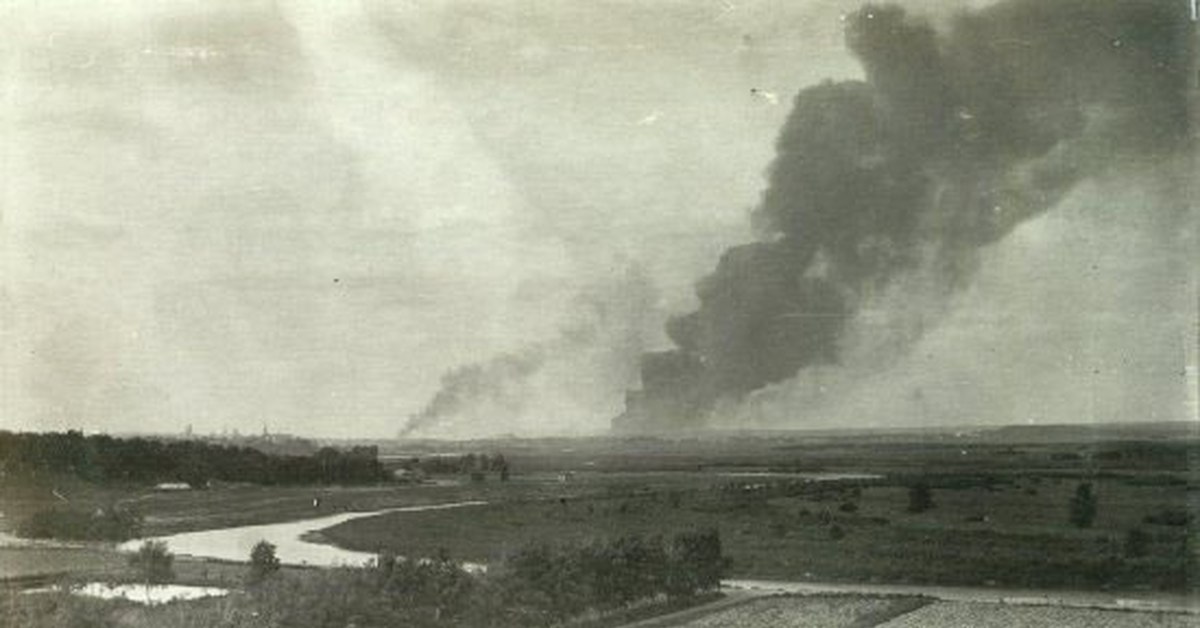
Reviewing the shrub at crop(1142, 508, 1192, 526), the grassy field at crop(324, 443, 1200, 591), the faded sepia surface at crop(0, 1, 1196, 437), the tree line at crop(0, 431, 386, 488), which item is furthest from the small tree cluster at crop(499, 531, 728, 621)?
the shrub at crop(1142, 508, 1192, 526)

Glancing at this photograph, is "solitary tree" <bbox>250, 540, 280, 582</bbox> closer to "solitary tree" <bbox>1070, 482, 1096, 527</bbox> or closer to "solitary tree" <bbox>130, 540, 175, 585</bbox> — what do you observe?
"solitary tree" <bbox>130, 540, 175, 585</bbox>

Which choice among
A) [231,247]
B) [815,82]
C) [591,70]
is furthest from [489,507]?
[815,82]

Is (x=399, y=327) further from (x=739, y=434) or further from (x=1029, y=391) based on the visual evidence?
(x=1029, y=391)

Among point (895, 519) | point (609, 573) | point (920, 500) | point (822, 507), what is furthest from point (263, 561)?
point (920, 500)

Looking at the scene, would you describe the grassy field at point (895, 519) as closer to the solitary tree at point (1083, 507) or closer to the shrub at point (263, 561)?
the solitary tree at point (1083, 507)

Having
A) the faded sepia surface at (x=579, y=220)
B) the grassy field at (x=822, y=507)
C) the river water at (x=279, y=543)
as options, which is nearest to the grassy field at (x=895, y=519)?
the grassy field at (x=822, y=507)

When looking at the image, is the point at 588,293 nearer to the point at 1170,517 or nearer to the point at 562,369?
the point at 562,369
